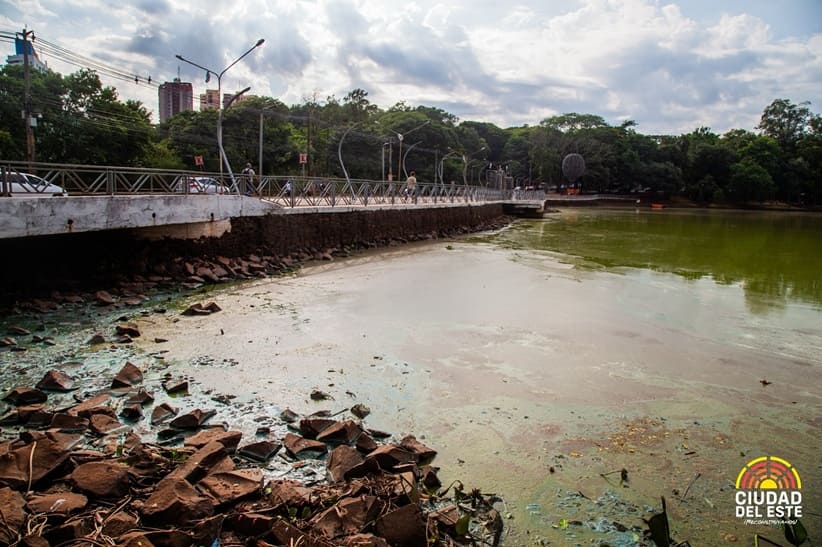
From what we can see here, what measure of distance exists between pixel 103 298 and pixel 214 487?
848 cm

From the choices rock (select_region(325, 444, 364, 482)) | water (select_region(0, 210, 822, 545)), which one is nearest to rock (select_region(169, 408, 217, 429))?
water (select_region(0, 210, 822, 545))

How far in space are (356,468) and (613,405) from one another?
12.0ft

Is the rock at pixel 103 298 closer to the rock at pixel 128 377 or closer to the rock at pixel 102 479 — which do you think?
the rock at pixel 128 377

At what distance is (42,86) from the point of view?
36.4m

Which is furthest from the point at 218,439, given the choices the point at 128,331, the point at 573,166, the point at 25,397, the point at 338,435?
the point at 573,166

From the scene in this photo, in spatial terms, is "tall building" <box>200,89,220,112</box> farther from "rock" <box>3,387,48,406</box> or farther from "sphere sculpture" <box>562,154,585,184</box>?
"sphere sculpture" <box>562,154,585,184</box>

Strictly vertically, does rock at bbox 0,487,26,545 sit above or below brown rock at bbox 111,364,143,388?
above

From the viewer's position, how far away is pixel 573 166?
74.6m

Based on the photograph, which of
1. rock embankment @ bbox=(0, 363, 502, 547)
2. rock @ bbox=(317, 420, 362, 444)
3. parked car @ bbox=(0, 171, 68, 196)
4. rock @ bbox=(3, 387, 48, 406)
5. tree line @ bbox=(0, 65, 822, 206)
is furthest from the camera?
tree line @ bbox=(0, 65, 822, 206)

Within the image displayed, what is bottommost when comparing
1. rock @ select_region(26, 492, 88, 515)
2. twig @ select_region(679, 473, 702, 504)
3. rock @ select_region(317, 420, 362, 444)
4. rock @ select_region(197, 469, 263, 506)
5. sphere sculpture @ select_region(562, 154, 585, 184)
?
twig @ select_region(679, 473, 702, 504)

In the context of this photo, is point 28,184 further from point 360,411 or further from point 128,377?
point 360,411

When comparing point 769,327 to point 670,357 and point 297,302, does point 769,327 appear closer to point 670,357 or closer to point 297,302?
point 670,357

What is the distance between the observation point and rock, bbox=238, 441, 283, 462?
532 centimetres

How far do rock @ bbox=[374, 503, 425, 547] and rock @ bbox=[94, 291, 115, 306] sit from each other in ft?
30.8
